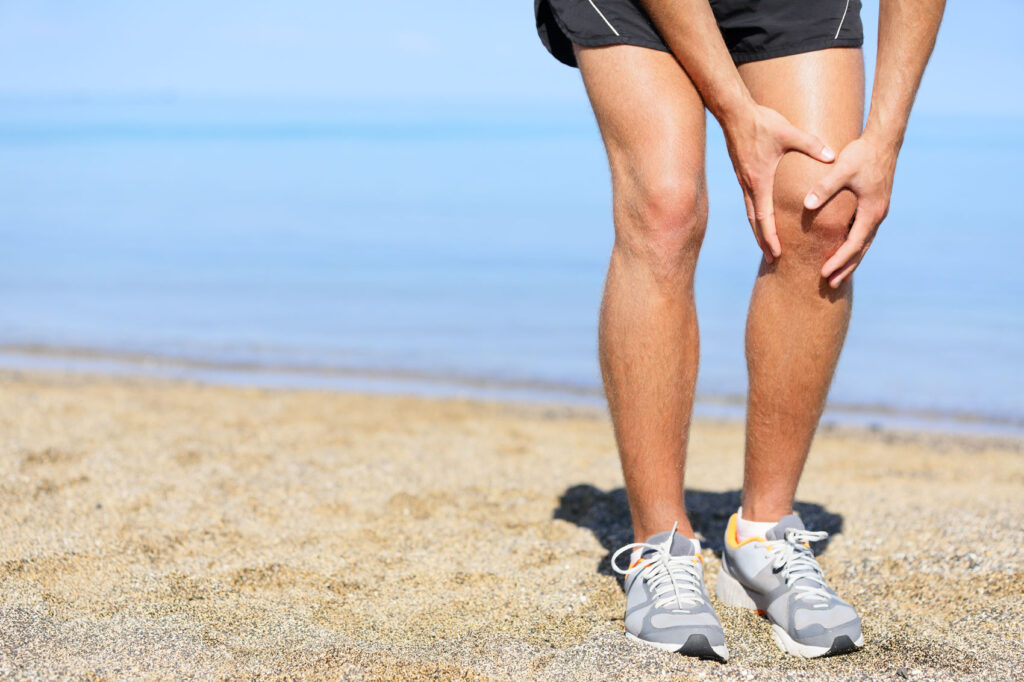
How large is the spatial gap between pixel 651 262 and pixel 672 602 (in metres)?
0.66

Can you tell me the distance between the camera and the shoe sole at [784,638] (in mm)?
1834

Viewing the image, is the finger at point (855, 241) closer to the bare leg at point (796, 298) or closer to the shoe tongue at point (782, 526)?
the bare leg at point (796, 298)

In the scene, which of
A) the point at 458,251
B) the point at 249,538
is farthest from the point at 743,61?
the point at 458,251

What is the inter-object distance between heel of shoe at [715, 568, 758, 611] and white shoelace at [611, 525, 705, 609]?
17 centimetres

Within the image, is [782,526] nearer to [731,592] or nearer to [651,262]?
[731,592]

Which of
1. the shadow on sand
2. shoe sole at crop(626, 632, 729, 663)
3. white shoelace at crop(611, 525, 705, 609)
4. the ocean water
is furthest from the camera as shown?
the ocean water

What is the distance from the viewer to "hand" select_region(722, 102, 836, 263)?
1895 millimetres

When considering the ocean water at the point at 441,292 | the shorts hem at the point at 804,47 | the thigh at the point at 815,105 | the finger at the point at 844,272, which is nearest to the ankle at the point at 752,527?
the finger at the point at 844,272

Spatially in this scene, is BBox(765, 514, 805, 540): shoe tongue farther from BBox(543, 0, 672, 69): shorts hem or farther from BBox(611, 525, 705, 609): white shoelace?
BBox(543, 0, 672, 69): shorts hem

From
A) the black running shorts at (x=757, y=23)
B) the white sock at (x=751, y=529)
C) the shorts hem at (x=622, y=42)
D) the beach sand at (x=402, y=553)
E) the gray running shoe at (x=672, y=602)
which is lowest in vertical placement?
the beach sand at (x=402, y=553)

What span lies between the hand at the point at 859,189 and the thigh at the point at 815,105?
0.02 meters

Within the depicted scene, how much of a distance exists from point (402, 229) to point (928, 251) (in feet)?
22.0

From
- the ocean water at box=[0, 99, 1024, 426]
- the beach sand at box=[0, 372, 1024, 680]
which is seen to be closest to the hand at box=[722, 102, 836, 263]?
the beach sand at box=[0, 372, 1024, 680]

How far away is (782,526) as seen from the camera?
2082 millimetres
